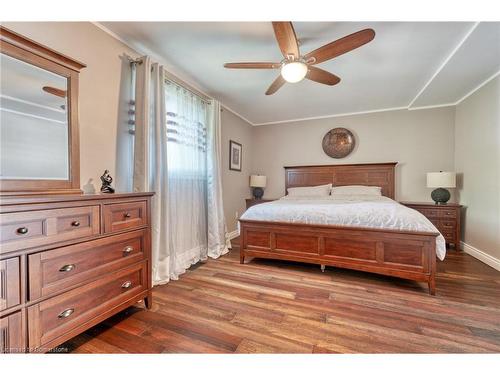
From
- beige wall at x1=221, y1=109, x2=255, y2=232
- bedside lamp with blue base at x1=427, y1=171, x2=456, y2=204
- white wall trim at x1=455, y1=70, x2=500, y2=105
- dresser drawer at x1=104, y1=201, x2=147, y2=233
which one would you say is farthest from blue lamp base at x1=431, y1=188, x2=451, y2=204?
dresser drawer at x1=104, y1=201, x2=147, y2=233

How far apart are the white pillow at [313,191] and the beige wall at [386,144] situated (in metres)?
0.62

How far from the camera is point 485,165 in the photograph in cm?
287

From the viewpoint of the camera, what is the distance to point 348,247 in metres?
2.40

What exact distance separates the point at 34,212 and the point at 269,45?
2.28 meters

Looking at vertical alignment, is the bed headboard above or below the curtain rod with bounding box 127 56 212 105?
below

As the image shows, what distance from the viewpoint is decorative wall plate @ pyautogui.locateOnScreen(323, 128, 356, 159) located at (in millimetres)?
4305

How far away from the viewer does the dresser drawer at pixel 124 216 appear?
1.42m

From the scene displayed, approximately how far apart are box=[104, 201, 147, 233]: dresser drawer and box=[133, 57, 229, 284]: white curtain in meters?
0.48

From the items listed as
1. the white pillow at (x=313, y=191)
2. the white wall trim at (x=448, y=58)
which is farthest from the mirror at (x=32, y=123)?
the white pillow at (x=313, y=191)

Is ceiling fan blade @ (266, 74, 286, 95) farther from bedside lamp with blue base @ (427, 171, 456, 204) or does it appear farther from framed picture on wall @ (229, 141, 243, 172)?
bedside lamp with blue base @ (427, 171, 456, 204)

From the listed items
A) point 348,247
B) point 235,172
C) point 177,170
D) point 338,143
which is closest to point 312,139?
point 338,143

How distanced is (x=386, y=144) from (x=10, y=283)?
5.03 metres
